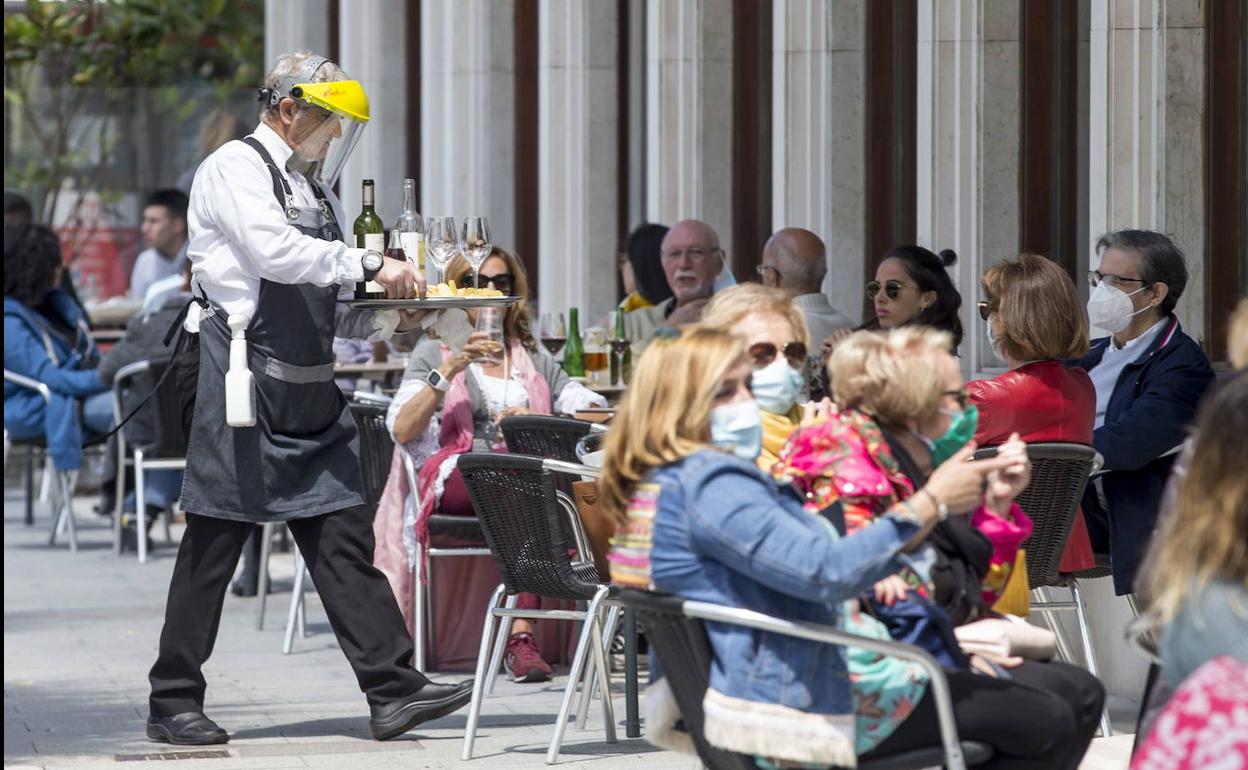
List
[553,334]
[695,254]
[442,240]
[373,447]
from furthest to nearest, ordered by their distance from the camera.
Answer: [695,254] → [553,334] → [373,447] → [442,240]

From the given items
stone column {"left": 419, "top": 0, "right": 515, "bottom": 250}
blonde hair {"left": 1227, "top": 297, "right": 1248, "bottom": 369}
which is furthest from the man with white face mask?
stone column {"left": 419, "top": 0, "right": 515, "bottom": 250}

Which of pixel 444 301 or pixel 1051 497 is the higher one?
pixel 444 301

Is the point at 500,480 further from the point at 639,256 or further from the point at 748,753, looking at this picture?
the point at 639,256

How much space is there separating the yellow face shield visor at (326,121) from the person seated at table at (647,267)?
Answer: 4.12 m

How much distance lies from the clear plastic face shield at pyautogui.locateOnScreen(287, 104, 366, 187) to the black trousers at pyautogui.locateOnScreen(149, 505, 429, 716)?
104 centimetres

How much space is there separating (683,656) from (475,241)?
3.56 m

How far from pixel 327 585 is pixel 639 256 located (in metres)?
4.53

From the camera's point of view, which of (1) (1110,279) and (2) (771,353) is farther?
(1) (1110,279)

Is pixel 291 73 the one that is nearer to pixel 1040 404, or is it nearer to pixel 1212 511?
pixel 1040 404

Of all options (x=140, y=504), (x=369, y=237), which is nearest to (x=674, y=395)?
(x=369, y=237)

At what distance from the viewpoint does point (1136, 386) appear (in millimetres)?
6590

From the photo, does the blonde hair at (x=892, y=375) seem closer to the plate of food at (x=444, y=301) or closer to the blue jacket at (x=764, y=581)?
the blue jacket at (x=764, y=581)

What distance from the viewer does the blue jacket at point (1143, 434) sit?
6.38 metres

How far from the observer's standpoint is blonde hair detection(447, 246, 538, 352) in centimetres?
805
